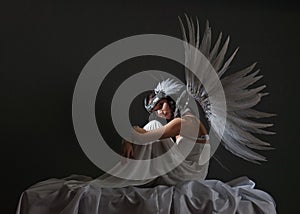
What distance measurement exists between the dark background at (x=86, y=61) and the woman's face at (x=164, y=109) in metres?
0.33

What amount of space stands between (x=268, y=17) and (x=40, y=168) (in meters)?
1.04

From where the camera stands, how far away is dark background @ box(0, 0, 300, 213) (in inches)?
70.2

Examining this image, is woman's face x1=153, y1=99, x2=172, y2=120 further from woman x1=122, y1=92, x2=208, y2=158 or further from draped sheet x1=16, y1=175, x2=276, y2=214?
draped sheet x1=16, y1=175, x2=276, y2=214

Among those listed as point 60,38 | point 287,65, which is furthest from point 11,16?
point 287,65

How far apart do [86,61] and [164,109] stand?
0.48 m

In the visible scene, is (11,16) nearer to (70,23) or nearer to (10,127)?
(70,23)

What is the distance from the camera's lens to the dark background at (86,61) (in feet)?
5.85

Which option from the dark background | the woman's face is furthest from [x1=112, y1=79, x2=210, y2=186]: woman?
the dark background

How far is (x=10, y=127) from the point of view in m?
1.78

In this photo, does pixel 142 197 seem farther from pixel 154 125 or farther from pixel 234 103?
pixel 234 103

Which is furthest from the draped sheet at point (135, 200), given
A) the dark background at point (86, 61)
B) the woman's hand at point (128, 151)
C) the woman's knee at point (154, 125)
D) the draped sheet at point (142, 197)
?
the dark background at point (86, 61)

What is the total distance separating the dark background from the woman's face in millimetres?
331

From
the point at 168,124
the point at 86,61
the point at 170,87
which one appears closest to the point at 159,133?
the point at 168,124

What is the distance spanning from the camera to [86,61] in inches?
73.2
